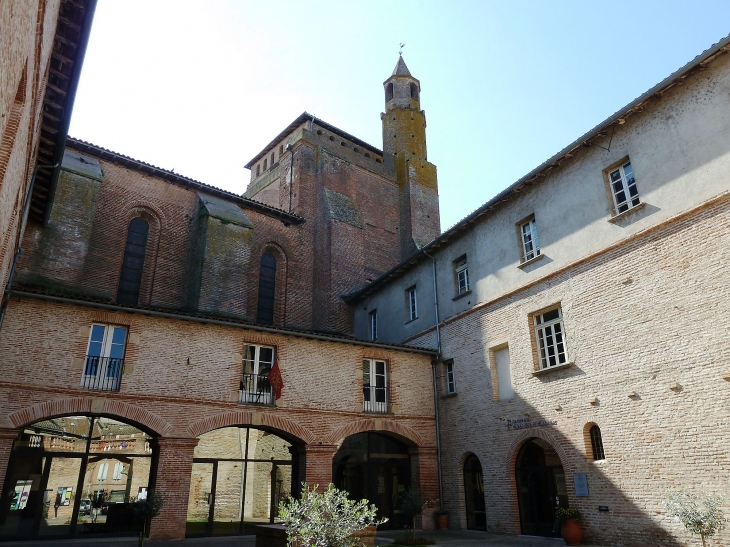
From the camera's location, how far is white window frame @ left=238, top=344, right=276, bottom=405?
14.9m

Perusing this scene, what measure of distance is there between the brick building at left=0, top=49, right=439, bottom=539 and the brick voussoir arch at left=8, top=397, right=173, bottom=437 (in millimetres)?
31

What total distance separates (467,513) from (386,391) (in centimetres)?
429

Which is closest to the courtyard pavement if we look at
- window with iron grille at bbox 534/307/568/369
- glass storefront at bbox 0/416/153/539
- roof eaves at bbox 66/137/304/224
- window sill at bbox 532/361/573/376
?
glass storefront at bbox 0/416/153/539

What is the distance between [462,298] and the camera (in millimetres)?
17344

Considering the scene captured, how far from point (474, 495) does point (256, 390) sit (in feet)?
23.6

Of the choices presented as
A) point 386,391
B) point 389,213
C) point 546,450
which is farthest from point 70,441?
point 389,213

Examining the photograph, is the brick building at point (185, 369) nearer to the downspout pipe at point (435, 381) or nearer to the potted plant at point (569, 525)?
the downspout pipe at point (435, 381)

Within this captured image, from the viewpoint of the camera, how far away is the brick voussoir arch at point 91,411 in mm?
11953

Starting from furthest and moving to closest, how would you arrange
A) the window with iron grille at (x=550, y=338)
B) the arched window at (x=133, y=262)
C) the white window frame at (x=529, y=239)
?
the arched window at (x=133, y=262) < the white window frame at (x=529, y=239) < the window with iron grille at (x=550, y=338)

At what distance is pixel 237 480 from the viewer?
49.5ft

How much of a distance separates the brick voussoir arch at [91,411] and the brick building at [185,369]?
0.03 meters

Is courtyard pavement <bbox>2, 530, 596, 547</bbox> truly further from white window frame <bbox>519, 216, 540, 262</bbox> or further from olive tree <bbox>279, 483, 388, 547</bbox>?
white window frame <bbox>519, 216, 540, 262</bbox>

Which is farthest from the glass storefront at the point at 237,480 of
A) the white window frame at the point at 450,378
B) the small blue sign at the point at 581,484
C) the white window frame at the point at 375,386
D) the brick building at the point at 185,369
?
the small blue sign at the point at 581,484

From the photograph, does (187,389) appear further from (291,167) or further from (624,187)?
(291,167)
